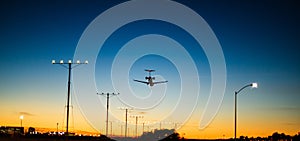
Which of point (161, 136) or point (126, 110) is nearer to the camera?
point (126, 110)

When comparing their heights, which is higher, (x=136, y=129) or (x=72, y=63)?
(x=72, y=63)

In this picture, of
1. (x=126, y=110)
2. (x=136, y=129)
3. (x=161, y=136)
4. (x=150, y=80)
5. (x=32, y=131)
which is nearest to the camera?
(x=150, y=80)

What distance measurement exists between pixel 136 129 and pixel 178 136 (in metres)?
32.4

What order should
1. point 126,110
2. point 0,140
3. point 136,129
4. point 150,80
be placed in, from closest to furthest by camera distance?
point 0,140, point 150,80, point 126,110, point 136,129

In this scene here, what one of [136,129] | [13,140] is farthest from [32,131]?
[13,140]

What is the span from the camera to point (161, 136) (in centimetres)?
18088

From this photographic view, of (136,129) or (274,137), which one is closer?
(274,137)

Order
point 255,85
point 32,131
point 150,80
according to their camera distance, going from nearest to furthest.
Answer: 1. point 255,85
2. point 150,80
3. point 32,131

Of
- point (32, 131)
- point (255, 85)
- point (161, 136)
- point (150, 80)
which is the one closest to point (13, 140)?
point (255, 85)

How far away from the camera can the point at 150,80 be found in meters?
92.7

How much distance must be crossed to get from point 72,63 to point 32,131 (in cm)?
6333

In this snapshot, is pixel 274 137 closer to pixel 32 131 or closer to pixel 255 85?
pixel 32 131

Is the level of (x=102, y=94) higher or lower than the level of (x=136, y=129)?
higher

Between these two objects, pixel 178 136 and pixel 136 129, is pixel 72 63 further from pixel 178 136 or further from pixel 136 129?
pixel 178 136
